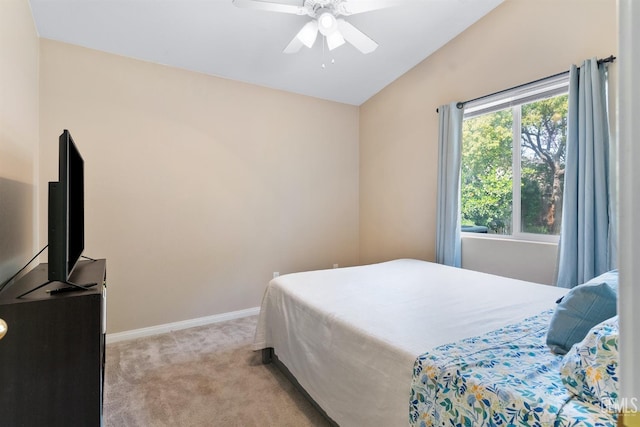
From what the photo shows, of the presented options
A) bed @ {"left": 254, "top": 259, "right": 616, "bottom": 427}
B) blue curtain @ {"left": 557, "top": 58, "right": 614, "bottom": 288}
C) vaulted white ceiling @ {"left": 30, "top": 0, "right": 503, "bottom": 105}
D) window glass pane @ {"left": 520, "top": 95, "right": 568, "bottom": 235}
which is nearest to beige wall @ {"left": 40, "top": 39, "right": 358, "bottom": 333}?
vaulted white ceiling @ {"left": 30, "top": 0, "right": 503, "bottom": 105}

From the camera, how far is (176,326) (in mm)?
3008

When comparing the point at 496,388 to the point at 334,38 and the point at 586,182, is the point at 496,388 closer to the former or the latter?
the point at 586,182

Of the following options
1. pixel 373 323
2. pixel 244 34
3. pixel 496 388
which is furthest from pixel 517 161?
pixel 244 34

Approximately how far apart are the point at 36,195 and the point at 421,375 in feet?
9.69

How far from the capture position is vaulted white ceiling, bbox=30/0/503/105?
2312mm

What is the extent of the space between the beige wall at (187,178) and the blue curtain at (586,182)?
8.05ft

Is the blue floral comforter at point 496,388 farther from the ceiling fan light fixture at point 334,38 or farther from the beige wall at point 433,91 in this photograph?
the ceiling fan light fixture at point 334,38

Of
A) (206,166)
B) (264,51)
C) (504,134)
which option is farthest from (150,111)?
(504,134)

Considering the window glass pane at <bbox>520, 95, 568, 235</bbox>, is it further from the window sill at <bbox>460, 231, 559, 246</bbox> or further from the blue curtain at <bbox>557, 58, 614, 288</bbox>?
the blue curtain at <bbox>557, 58, 614, 288</bbox>

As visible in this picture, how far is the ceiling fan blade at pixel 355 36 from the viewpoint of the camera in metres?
2.19

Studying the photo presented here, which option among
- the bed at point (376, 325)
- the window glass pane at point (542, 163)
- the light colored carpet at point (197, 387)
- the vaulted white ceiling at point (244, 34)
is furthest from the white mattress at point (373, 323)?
the vaulted white ceiling at point (244, 34)

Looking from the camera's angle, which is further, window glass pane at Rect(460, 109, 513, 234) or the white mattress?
window glass pane at Rect(460, 109, 513, 234)

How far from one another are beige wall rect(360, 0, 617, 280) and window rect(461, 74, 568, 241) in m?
0.16

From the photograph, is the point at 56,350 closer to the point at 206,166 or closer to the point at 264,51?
the point at 206,166
